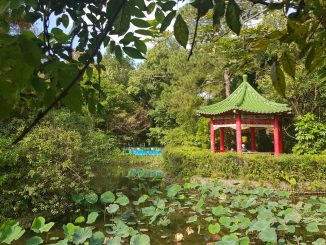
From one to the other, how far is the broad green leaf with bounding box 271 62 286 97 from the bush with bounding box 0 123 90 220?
565 cm

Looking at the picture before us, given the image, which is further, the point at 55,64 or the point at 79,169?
the point at 79,169

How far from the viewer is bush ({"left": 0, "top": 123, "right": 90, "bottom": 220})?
5.79 meters

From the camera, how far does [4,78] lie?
0.45 m

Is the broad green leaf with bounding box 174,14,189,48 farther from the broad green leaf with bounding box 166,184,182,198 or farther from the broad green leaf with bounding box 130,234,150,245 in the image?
the broad green leaf with bounding box 166,184,182,198

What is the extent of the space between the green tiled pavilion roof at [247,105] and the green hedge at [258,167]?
1638 millimetres

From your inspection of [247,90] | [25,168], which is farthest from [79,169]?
[247,90]

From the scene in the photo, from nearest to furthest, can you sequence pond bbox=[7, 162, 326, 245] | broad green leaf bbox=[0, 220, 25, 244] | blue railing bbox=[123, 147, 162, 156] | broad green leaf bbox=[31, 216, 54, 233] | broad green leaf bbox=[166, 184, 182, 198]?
broad green leaf bbox=[0, 220, 25, 244] → broad green leaf bbox=[31, 216, 54, 233] → pond bbox=[7, 162, 326, 245] → broad green leaf bbox=[166, 184, 182, 198] → blue railing bbox=[123, 147, 162, 156]

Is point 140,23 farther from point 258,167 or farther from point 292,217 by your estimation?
point 258,167

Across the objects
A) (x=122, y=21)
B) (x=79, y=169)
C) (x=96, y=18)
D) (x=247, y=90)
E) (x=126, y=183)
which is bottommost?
(x=126, y=183)

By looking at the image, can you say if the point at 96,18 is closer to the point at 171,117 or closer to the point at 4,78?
the point at 4,78

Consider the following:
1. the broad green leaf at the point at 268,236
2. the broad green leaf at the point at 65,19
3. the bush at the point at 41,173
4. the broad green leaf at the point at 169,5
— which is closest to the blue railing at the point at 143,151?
the bush at the point at 41,173

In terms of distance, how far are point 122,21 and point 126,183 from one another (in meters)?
11.2

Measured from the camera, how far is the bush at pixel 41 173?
579cm

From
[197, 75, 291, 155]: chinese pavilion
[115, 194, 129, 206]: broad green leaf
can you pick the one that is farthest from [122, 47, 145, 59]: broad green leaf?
[197, 75, 291, 155]: chinese pavilion
